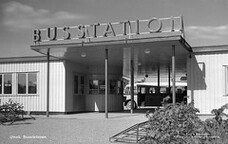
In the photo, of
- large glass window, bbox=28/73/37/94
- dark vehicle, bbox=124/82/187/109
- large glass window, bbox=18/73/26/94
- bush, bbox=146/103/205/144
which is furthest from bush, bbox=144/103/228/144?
dark vehicle, bbox=124/82/187/109

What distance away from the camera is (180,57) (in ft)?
64.0

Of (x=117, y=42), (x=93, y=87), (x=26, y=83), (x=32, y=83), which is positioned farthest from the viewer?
(x=93, y=87)

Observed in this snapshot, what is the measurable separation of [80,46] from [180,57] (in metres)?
6.57

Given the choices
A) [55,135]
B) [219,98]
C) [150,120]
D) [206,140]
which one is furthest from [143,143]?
[219,98]

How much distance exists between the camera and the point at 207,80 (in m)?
17.0

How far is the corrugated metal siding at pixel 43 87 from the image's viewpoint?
768 inches

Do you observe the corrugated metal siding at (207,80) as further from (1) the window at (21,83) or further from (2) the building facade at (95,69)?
(1) the window at (21,83)

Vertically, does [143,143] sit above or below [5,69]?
below

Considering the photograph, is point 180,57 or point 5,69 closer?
point 180,57

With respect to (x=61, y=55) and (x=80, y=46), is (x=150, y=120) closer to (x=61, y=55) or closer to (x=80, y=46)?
(x=80, y=46)

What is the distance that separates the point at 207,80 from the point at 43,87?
9.30 m

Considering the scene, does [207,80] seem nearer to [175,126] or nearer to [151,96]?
[151,96]

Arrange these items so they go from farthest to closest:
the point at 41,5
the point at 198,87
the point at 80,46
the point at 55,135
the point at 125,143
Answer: the point at 198,87
the point at 80,46
the point at 41,5
the point at 55,135
the point at 125,143

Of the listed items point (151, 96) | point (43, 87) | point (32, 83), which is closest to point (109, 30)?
point (43, 87)
